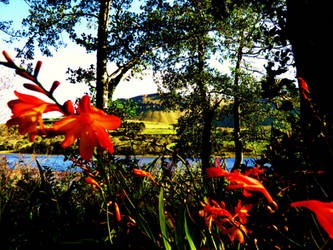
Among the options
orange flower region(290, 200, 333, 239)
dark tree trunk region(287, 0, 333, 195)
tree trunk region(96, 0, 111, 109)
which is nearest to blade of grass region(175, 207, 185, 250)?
orange flower region(290, 200, 333, 239)

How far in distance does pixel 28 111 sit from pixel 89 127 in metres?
0.15

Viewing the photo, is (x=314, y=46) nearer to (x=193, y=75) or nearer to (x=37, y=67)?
(x=37, y=67)

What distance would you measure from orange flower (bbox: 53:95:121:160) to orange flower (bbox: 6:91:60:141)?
0.05m

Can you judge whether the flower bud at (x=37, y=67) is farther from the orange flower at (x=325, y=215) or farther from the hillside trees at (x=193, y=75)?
the hillside trees at (x=193, y=75)

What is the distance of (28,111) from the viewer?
50 centimetres

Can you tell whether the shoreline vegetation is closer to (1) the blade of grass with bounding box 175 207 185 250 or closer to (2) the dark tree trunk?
(1) the blade of grass with bounding box 175 207 185 250

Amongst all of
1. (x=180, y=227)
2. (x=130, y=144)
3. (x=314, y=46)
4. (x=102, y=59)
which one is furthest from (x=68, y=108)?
(x=102, y=59)

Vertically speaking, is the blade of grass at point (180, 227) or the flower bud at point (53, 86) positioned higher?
the flower bud at point (53, 86)

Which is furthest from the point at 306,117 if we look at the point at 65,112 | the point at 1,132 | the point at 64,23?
the point at 1,132

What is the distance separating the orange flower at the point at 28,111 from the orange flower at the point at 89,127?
0.16 ft

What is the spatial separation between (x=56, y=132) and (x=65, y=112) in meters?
0.07

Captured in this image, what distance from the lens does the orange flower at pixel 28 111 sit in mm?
484

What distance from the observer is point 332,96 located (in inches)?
61.3

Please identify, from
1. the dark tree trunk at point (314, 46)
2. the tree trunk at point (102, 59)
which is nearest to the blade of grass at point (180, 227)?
the dark tree trunk at point (314, 46)
